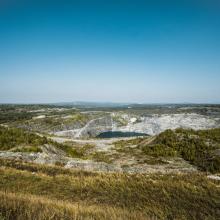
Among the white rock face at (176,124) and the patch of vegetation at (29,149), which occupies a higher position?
A: the patch of vegetation at (29,149)

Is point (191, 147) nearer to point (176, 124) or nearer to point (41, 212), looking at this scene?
point (41, 212)

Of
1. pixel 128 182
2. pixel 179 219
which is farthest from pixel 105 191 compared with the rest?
pixel 179 219

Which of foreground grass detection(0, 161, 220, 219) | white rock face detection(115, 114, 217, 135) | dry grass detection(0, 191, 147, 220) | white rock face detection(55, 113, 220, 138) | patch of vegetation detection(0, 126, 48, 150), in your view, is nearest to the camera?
dry grass detection(0, 191, 147, 220)

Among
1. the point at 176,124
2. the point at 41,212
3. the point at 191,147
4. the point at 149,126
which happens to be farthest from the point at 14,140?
the point at 176,124

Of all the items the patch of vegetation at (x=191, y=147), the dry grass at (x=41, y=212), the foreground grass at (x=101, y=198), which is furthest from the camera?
the patch of vegetation at (x=191, y=147)

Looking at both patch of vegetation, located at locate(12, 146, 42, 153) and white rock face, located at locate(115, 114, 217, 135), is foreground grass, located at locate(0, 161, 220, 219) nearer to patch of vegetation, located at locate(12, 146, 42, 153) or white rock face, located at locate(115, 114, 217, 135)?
patch of vegetation, located at locate(12, 146, 42, 153)

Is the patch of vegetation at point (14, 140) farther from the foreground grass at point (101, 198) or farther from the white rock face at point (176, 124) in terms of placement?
the white rock face at point (176, 124)

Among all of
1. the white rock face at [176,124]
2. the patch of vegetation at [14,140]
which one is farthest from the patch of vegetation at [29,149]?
the white rock face at [176,124]

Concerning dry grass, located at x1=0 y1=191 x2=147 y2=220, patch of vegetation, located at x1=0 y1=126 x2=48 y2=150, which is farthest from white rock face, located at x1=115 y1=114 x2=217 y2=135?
dry grass, located at x1=0 y1=191 x2=147 y2=220

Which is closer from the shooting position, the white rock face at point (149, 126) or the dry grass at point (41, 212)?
the dry grass at point (41, 212)
